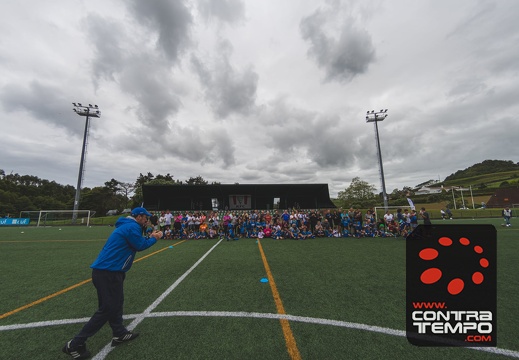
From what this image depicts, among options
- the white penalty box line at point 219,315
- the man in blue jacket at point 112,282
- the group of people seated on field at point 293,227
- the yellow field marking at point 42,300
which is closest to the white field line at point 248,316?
the white penalty box line at point 219,315

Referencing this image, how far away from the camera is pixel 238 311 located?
11.6 feet

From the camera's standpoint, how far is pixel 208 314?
11.3ft

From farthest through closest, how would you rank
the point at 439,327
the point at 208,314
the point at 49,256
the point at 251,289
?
the point at 49,256
the point at 251,289
the point at 208,314
the point at 439,327

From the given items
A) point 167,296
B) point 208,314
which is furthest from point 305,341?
point 167,296

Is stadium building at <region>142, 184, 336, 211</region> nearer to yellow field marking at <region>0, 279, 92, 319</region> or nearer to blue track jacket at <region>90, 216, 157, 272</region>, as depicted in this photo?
yellow field marking at <region>0, 279, 92, 319</region>

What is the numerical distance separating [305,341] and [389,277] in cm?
359

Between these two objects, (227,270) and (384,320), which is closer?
(384,320)

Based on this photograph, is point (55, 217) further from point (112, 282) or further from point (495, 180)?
point (495, 180)

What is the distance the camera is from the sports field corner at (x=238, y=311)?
8.43 feet

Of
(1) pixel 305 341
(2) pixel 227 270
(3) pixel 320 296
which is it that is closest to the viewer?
(1) pixel 305 341

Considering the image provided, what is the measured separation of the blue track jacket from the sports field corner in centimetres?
102

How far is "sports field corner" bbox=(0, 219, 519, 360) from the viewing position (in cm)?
→ 257

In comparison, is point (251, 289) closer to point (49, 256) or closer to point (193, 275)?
point (193, 275)

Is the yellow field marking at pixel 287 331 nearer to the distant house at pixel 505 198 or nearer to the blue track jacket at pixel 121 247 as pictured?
the blue track jacket at pixel 121 247
